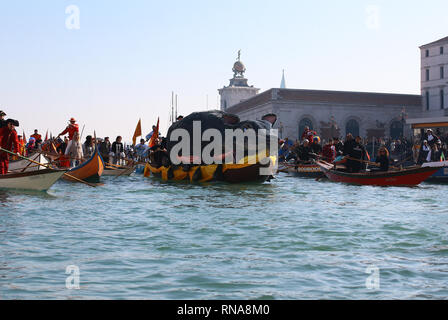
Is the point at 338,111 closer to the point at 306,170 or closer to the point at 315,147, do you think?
the point at 315,147

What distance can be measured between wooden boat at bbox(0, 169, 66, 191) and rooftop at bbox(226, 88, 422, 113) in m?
38.4

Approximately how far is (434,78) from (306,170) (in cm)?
4097

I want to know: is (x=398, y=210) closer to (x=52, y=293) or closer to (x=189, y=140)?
(x=52, y=293)

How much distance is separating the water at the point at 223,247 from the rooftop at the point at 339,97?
3838 cm

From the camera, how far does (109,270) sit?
640 cm

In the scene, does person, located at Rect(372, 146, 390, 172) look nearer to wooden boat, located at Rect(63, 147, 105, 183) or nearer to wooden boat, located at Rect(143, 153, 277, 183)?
wooden boat, located at Rect(143, 153, 277, 183)

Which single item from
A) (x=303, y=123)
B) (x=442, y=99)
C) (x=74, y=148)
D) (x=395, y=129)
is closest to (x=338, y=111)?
(x=303, y=123)

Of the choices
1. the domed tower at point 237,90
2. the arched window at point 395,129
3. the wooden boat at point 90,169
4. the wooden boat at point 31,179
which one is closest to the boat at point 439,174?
the wooden boat at point 90,169

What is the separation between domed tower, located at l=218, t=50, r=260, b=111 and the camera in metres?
77.9

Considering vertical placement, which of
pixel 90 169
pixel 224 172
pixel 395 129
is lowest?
pixel 224 172

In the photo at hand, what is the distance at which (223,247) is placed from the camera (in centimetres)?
791

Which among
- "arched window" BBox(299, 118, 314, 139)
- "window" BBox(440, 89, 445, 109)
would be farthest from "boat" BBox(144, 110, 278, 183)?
"window" BBox(440, 89, 445, 109)
